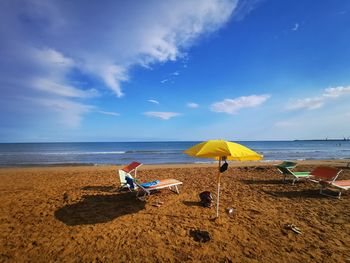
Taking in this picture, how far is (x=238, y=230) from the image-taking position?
14.4ft

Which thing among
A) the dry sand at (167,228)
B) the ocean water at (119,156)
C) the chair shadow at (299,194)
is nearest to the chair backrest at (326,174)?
the chair shadow at (299,194)

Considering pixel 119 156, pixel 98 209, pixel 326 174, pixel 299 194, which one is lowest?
pixel 119 156

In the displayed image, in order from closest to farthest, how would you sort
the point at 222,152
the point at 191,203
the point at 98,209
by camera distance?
the point at 222,152 < the point at 98,209 < the point at 191,203

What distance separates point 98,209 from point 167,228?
2.29 metres

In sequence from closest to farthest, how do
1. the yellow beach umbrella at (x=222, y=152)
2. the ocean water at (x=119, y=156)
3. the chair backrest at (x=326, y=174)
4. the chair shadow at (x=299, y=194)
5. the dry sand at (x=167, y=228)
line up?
the dry sand at (x=167, y=228)
the yellow beach umbrella at (x=222, y=152)
the chair shadow at (x=299, y=194)
the chair backrest at (x=326, y=174)
the ocean water at (x=119, y=156)

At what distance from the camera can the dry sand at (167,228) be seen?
3.54 metres

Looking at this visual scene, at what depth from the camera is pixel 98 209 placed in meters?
5.62

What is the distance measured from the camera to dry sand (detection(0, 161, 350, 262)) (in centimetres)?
354

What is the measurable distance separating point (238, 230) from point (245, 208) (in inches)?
59.0

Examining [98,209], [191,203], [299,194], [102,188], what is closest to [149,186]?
[191,203]

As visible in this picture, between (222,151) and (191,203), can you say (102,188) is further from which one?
(222,151)

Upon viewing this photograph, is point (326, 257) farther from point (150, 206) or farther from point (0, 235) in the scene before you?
point (0, 235)

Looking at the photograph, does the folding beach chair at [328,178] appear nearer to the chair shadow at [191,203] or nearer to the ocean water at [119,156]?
the chair shadow at [191,203]

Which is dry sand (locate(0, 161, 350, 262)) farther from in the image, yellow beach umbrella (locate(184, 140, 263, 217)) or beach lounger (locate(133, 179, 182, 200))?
yellow beach umbrella (locate(184, 140, 263, 217))
